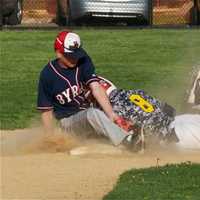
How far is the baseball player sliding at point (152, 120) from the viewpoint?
865 cm

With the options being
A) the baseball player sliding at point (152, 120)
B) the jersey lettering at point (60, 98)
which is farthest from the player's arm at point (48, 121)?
the baseball player sliding at point (152, 120)

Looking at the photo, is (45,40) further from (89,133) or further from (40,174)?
(40,174)

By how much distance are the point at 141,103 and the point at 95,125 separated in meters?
0.78

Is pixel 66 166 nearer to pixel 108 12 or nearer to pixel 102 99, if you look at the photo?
pixel 102 99

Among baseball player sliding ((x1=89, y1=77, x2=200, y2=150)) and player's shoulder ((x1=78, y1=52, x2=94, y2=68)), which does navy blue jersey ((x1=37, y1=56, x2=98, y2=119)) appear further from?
baseball player sliding ((x1=89, y1=77, x2=200, y2=150))

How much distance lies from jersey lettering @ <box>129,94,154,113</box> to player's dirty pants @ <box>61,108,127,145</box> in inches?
24.5

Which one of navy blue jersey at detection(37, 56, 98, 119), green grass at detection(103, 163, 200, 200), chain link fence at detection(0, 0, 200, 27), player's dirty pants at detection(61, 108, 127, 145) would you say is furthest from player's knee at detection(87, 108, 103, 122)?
chain link fence at detection(0, 0, 200, 27)

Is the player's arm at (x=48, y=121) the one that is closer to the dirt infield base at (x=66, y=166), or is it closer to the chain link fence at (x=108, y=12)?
the dirt infield base at (x=66, y=166)

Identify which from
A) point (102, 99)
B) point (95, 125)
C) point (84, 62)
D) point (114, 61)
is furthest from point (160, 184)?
Answer: point (114, 61)

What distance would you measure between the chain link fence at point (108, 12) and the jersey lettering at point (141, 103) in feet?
35.9

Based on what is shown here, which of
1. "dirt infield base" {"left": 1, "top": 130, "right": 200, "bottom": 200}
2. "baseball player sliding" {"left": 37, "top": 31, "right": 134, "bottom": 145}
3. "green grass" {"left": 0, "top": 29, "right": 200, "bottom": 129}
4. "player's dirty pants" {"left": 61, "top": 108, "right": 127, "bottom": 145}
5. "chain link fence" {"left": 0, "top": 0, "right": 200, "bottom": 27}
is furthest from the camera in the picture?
"chain link fence" {"left": 0, "top": 0, "right": 200, "bottom": 27}

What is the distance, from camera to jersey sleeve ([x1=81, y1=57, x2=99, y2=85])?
336 inches

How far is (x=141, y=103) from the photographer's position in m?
8.83

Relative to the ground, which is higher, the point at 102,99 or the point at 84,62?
the point at 84,62
